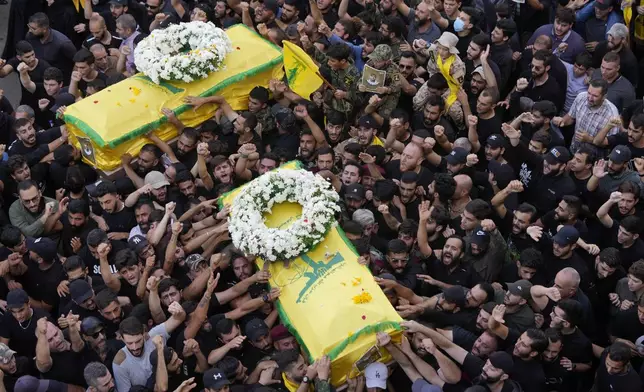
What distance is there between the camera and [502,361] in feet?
27.1

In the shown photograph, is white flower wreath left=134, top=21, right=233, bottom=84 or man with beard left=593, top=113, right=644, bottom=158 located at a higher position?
man with beard left=593, top=113, right=644, bottom=158

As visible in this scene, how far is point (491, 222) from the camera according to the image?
9852mm

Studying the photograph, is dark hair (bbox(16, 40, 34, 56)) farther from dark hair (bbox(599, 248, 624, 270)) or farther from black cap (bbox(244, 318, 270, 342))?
dark hair (bbox(599, 248, 624, 270))

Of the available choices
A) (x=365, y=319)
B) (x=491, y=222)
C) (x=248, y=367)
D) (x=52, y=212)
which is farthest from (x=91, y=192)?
(x=491, y=222)

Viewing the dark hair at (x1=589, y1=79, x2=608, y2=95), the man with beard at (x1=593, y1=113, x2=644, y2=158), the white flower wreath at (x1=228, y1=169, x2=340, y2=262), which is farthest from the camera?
the dark hair at (x1=589, y1=79, x2=608, y2=95)

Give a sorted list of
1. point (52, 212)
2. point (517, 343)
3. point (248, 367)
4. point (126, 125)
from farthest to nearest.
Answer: point (126, 125) < point (52, 212) < point (248, 367) < point (517, 343)

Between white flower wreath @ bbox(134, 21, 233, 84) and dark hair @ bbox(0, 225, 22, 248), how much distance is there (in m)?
2.79

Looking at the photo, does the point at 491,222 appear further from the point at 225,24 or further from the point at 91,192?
the point at 225,24

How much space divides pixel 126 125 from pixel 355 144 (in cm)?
275

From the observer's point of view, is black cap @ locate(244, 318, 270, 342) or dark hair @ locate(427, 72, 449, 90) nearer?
black cap @ locate(244, 318, 270, 342)

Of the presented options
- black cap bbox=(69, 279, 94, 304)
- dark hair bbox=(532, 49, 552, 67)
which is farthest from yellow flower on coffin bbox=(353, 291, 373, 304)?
dark hair bbox=(532, 49, 552, 67)

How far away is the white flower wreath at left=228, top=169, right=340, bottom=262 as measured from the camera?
9570 mm

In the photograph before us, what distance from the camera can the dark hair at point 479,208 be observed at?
10062 mm

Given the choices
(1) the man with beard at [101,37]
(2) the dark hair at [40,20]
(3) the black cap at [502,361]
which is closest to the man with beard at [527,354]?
(3) the black cap at [502,361]
